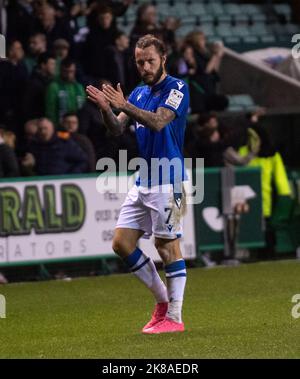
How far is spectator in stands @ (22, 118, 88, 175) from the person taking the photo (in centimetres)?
1623

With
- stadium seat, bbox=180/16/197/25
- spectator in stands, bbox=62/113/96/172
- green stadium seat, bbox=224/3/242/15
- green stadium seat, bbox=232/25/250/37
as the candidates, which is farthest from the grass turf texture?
green stadium seat, bbox=224/3/242/15

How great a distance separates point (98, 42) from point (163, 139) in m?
8.57

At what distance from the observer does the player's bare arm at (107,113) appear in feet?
31.4

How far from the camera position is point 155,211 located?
10.1 metres

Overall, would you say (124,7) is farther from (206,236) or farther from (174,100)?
(174,100)

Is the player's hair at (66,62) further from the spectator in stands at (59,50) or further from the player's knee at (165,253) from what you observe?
the player's knee at (165,253)

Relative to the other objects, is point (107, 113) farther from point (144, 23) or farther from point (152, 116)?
point (144, 23)

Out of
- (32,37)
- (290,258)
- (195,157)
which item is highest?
(32,37)

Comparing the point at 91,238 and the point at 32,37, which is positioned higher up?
the point at 32,37

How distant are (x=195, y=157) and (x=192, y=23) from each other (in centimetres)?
628

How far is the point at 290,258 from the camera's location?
58.5 ft

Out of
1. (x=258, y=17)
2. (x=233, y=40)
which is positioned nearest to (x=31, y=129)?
(x=233, y=40)

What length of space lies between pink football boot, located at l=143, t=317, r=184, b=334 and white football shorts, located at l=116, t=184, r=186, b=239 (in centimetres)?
70
